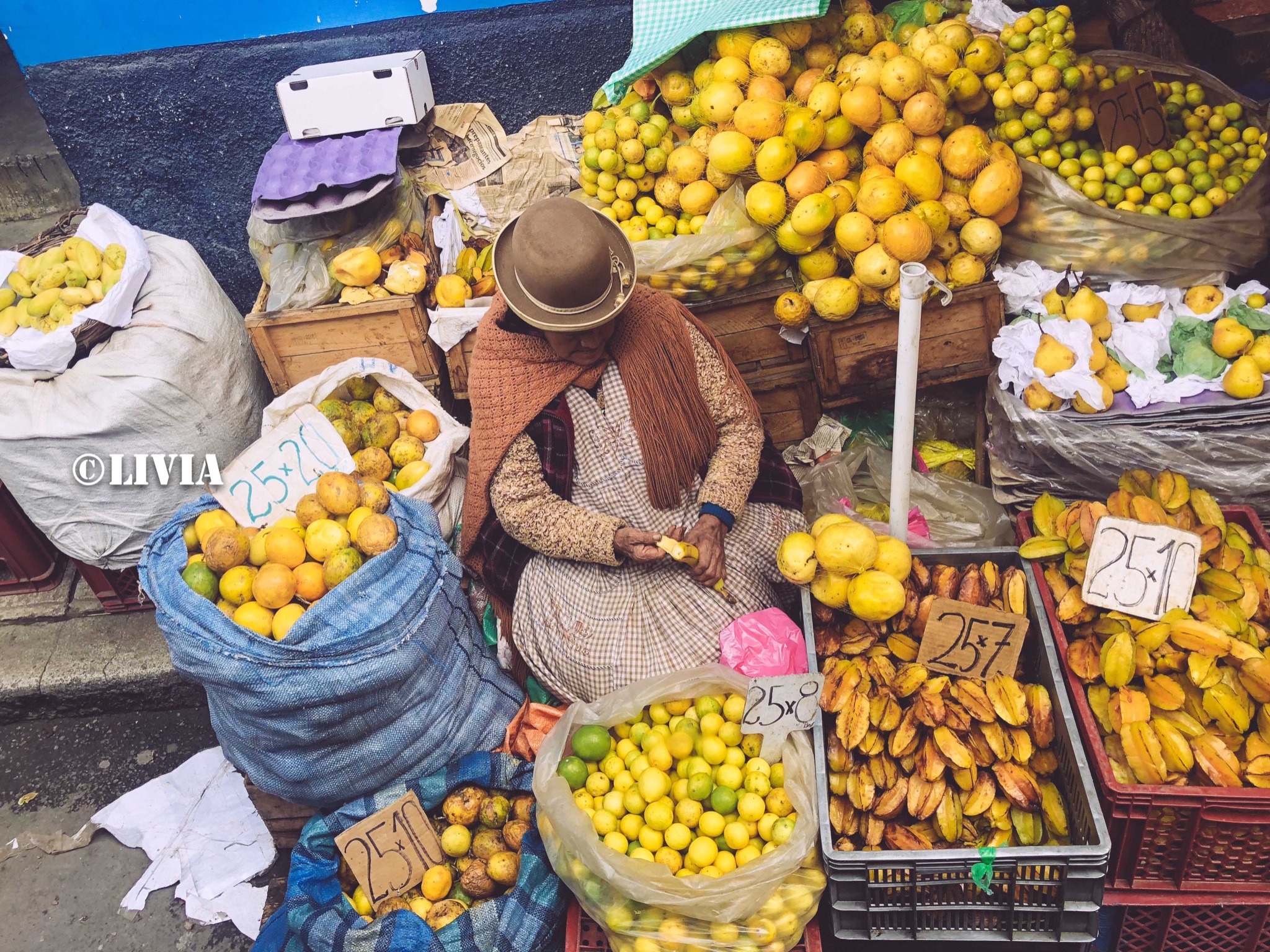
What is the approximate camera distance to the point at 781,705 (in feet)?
7.13

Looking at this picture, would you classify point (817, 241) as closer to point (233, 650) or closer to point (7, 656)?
point (233, 650)

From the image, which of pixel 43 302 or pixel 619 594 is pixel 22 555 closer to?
pixel 43 302

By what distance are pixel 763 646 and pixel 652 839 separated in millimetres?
602

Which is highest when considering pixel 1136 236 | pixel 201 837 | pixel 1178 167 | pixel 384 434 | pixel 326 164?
pixel 326 164

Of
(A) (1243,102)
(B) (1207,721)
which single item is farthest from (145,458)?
(A) (1243,102)

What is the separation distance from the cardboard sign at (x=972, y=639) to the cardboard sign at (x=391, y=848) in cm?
143

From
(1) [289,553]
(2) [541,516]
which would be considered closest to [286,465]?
(1) [289,553]

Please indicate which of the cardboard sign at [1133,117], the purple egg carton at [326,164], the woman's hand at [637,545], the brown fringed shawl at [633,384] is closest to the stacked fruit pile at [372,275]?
the purple egg carton at [326,164]

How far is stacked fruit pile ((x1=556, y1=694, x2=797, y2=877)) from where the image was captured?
7.02 ft

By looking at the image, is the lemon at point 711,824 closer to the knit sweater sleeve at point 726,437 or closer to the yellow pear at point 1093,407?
the knit sweater sleeve at point 726,437

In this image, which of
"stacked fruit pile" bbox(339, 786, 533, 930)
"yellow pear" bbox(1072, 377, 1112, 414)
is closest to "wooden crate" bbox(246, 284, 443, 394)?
"stacked fruit pile" bbox(339, 786, 533, 930)

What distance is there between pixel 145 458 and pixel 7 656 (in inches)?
45.6

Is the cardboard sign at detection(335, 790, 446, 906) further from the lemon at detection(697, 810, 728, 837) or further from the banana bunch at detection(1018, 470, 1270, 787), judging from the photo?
the banana bunch at detection(1018, 470, 1270, 787)

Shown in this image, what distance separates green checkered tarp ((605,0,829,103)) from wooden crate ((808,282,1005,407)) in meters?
1.02
